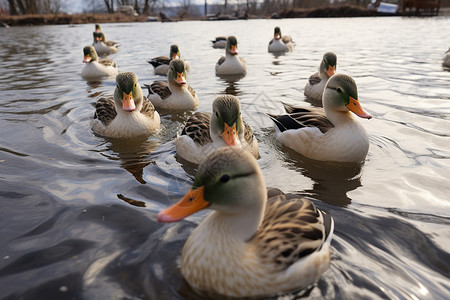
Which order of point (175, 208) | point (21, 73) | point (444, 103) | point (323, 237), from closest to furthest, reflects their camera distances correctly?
point (175, 208) < point (323, 237) < point (444, 103) < point (21, 73)

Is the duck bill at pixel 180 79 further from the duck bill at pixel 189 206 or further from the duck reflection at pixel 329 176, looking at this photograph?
the duck bill at pixel 189 206

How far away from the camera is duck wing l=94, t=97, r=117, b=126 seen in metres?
7.48

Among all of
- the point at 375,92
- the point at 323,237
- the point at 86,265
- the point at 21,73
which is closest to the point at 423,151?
the point at 323,237

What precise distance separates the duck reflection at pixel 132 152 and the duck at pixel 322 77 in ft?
15.4

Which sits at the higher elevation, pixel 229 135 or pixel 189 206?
pixel 189 206

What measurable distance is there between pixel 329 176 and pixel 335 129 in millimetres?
882

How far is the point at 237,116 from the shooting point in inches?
211

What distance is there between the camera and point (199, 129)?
6.07 metres

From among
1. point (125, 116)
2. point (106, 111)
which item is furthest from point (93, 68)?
point (125, 116)

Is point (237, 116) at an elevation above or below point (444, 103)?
above

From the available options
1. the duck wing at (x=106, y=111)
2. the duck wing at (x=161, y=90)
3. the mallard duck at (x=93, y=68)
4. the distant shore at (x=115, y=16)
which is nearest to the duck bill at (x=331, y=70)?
the duck wing at (x=161, y=90)

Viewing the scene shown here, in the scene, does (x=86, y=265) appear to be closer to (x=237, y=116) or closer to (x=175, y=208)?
(x=175, y=208)

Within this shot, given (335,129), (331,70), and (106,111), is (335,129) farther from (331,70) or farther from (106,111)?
(106,111)

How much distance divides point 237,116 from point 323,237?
7.98 ft
